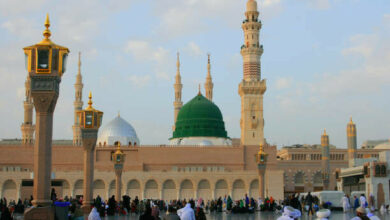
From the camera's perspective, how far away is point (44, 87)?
477 inches

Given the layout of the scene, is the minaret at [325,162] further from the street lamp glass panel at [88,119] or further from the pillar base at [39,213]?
the pillar base at [39,213]

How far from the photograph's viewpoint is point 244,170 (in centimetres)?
4631

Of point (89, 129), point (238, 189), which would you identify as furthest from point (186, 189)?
point (89, 129)

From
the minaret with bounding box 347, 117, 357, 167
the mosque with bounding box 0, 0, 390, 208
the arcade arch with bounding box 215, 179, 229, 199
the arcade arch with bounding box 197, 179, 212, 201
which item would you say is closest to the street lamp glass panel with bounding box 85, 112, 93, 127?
the mosque with bounding box 0, 0, 390, 208

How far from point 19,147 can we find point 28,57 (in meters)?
35.6

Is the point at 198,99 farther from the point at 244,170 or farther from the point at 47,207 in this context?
the point at 47,207

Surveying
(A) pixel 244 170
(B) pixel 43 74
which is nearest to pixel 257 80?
(A) pixel 244 170

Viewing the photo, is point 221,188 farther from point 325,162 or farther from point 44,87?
point 44,87

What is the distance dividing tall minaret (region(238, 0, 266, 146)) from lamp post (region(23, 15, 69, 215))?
3593 cm

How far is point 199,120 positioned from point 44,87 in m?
40.2

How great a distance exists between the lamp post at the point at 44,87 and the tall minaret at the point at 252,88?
35.9 meters

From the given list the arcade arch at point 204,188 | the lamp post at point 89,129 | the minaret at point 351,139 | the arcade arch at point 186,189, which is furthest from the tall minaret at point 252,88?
the lamp post at point 89,129

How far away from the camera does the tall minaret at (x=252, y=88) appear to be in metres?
47.6

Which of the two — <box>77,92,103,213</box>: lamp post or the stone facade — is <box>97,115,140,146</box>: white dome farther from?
<box>77,92,103,213</box>: lamp post
